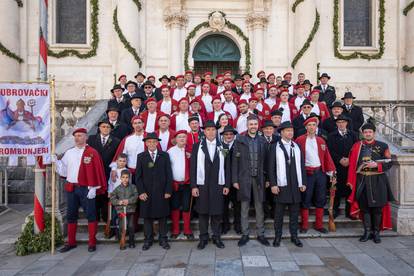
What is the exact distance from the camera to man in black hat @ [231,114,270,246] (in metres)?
5.67

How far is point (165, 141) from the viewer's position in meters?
6.46

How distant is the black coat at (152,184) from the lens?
5629 mm

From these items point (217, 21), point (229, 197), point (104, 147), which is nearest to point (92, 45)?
point (217, 21)

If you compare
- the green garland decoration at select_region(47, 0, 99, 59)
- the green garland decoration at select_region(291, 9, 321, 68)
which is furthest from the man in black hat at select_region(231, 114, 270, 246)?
A: the green garland decoration at select_region(47, 0, 99, 59)

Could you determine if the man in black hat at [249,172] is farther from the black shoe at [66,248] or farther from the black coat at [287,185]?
the black shoe at [66,248]

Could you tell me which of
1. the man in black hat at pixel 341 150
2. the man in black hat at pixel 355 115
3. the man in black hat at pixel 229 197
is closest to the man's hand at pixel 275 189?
the man in black hat at pixel 229 197

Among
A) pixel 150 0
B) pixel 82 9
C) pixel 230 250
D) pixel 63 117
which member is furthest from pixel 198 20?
pixel 230 250

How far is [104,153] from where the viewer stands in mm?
6309

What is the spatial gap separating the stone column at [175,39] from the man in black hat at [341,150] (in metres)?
9.10

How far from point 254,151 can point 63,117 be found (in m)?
5.89

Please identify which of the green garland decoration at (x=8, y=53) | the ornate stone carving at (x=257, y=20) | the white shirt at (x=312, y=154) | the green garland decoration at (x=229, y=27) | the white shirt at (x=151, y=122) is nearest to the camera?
the white shirt at (x=312, y=154)

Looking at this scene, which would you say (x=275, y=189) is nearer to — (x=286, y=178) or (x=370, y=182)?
(x=286, y=178)

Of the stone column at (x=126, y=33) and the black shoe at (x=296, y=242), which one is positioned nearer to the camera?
the black shoe at (x=296, y=242)

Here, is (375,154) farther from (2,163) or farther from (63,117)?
(2,163)
